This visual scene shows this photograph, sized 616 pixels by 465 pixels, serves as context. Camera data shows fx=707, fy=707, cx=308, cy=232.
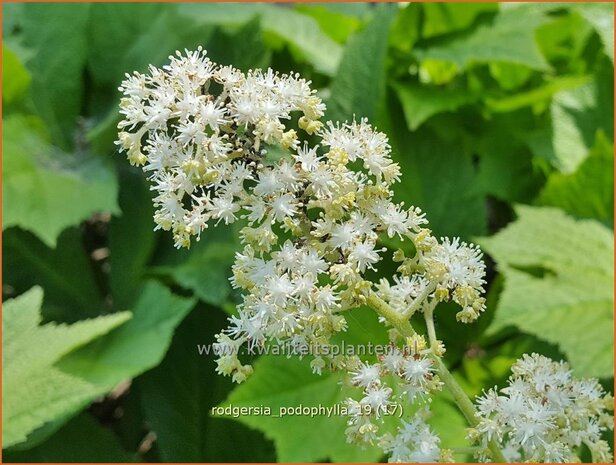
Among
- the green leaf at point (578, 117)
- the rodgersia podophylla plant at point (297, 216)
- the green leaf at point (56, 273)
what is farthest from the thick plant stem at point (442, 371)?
the green leaf at point (56, 273)

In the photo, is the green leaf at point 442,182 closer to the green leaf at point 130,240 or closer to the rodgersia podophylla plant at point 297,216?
the rodgersia podophylla plant at point 297,216

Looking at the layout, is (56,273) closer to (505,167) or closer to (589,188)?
(505,167)

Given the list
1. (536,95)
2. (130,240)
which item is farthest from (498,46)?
(130,240)

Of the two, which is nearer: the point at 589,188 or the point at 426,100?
the point at 426,100

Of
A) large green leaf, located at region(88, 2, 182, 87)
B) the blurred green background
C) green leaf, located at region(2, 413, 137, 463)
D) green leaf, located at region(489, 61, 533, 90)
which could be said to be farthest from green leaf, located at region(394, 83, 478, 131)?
green leaf, located at region(2, 413, 137, 463)

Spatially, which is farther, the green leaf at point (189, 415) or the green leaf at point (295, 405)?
the green leaf at point (189, 415)
